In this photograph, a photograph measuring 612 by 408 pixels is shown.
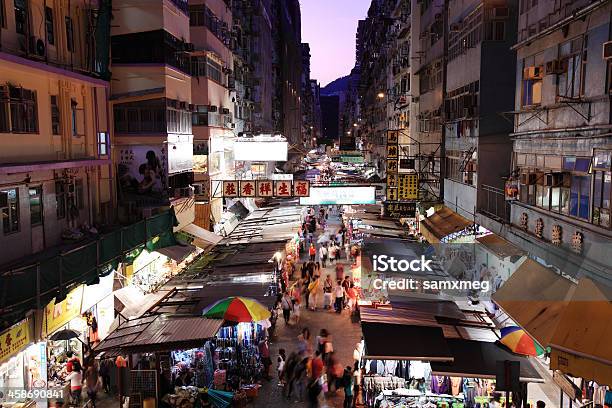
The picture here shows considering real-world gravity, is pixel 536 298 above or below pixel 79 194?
below

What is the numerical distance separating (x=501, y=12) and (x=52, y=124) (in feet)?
51.0

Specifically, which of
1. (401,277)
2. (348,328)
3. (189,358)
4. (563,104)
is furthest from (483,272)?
(189,358)

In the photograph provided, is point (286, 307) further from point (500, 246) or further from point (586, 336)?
point (586, 336)

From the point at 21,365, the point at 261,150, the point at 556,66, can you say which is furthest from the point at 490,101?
the point at 21,365

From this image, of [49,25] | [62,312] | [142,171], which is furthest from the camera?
[142,171]

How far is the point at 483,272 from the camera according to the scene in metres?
22.3

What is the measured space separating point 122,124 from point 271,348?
9.77 meters

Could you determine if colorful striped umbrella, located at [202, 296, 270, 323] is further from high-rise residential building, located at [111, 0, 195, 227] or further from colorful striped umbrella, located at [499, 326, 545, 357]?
high-rise residential building, located at [111, 0, 195, 227]

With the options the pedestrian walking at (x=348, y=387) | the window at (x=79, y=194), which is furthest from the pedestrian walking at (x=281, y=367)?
the window at (x=79, y=194)

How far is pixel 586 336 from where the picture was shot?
10453 mm

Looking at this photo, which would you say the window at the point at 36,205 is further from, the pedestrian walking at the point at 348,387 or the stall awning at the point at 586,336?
the stall awning at the point at 586,336

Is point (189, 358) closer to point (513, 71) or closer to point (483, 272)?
point (483, 272)

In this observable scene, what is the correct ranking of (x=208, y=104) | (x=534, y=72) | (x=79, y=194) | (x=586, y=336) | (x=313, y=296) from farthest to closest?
(x=208, y=104), (x=313, y=296), (x=79, y=194), (x=534, y=72), (x=586, y=336)

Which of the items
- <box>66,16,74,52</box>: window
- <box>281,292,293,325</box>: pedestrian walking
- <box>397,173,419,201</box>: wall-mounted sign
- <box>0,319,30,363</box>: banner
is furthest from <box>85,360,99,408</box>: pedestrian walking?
<box>397,173,419,201</box>: wall-mounted sign
